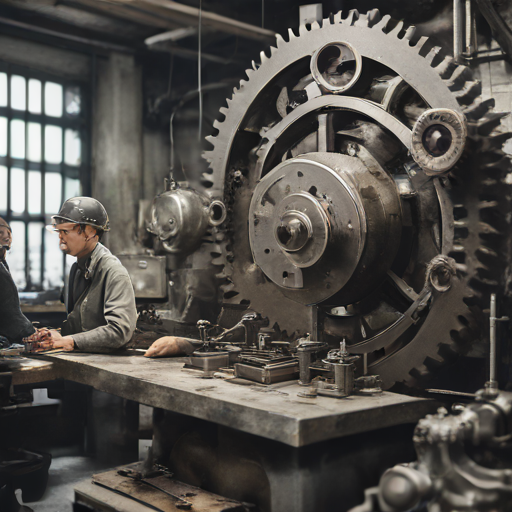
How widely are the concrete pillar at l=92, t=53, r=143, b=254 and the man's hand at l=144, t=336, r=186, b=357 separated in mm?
3513

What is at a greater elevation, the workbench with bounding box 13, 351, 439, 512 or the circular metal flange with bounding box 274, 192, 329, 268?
the circular metal flange with bounding box 274, 192, 329, 268

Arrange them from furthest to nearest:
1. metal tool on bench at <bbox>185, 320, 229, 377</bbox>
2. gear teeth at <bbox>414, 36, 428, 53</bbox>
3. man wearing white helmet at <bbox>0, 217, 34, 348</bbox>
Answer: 1. man wearing white helmet at <bbox>0, 217, 34, 348</bbox>
2. metal tool on bench at <bbox>185, 320, 229, 377</bbox>
3. gear teeth at <bbox>414, 36, 428, 53</bbox>

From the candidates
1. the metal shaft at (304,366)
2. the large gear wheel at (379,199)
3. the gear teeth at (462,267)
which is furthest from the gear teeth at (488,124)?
the metal shaft at (304,366)

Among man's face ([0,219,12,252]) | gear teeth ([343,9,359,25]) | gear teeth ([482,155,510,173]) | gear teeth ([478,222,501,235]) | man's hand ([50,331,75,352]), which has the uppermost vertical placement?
gear teeth ([343,9,359,25])

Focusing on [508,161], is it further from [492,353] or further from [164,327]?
[164,327]

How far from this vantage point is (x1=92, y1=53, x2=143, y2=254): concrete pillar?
255 inches

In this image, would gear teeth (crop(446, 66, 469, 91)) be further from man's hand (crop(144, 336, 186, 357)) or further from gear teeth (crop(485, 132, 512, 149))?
man's hand (crop(144, 336, 186, 357))

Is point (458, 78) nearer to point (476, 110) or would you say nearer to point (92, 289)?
point (476, 110)

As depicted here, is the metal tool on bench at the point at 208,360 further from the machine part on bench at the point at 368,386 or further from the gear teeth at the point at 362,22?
the gear teeth at the point at 362,22

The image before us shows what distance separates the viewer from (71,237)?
10.8ft

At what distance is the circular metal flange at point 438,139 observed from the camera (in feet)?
7.39

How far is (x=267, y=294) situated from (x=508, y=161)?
1.30 m

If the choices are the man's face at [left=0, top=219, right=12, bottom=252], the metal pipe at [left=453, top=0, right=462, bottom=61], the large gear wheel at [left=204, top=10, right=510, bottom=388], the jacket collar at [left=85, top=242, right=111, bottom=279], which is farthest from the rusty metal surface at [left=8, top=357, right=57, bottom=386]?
the metal pipe at [left=453, top=0, right=462, bottom=61]

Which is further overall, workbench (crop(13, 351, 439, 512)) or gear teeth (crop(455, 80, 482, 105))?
gear teeth (crop(455, 80, 482, 105))
